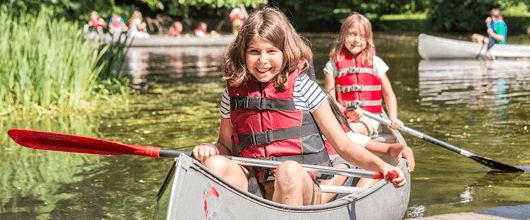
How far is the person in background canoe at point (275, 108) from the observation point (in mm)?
3062

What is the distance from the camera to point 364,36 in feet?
17.2

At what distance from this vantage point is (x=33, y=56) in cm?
789

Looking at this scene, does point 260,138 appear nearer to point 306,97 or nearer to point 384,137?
point 306,97

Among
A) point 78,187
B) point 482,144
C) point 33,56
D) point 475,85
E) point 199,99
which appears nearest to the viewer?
point 78,187

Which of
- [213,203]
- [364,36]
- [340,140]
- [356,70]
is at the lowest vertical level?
[213,203]

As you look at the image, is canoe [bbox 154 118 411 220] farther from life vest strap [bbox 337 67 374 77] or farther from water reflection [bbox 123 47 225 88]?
water reflection [bbox 123 47 225 88]

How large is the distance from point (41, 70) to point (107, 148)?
542 cm

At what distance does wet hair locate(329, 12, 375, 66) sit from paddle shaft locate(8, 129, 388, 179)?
2292 millimetres

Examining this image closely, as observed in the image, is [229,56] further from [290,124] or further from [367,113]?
[367,113]

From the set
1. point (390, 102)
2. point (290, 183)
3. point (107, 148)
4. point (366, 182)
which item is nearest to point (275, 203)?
point (290, 183)

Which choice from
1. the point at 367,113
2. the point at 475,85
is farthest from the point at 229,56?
the point at 475,85

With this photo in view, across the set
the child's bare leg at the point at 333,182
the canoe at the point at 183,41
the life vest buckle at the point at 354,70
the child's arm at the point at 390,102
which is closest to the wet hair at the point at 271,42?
the child's bare leg at the point at 333,182

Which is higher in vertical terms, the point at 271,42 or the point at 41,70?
the point at 271,42

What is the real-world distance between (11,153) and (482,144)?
5.01m
